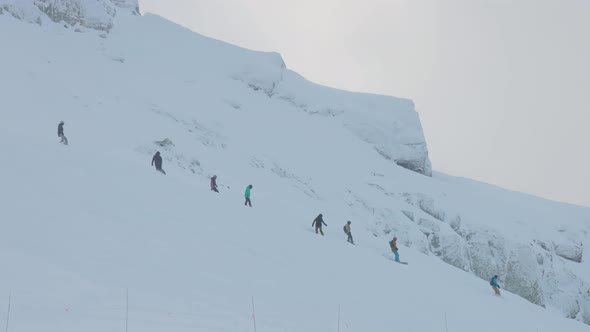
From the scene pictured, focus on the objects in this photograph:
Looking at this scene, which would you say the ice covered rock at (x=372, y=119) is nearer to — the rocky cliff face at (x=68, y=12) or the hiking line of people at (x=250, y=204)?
the rocky cliff face at (x=68, y=12)

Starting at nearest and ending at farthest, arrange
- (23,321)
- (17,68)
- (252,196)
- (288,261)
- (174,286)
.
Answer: (23,321) → (174,286) → (288,261) → (252,196) → (17,68)

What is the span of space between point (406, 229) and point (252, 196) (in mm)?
13026

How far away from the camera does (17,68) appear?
37094 mm

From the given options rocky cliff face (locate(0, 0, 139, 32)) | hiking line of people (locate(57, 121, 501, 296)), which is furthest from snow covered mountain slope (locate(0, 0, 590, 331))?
rocky cliff face (locate(0, 0, 139, 32))

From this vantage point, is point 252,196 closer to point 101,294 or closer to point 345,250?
point 345,250

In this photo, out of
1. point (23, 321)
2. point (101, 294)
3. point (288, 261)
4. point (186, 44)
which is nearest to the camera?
point (23, 321)

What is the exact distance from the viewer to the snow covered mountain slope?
508 inches

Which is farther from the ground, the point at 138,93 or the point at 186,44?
the point at 186,44

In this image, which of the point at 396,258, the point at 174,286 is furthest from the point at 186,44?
the point at 174,286

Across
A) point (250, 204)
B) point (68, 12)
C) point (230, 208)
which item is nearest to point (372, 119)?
point (68, 12)

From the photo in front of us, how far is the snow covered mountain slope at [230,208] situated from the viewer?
42.4 ft

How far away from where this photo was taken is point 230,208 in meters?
23.3

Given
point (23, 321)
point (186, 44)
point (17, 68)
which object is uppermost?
point (186, 44)

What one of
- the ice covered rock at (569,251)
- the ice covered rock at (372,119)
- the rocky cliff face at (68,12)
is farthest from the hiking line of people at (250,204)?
the ice covered rock at (372,119)
